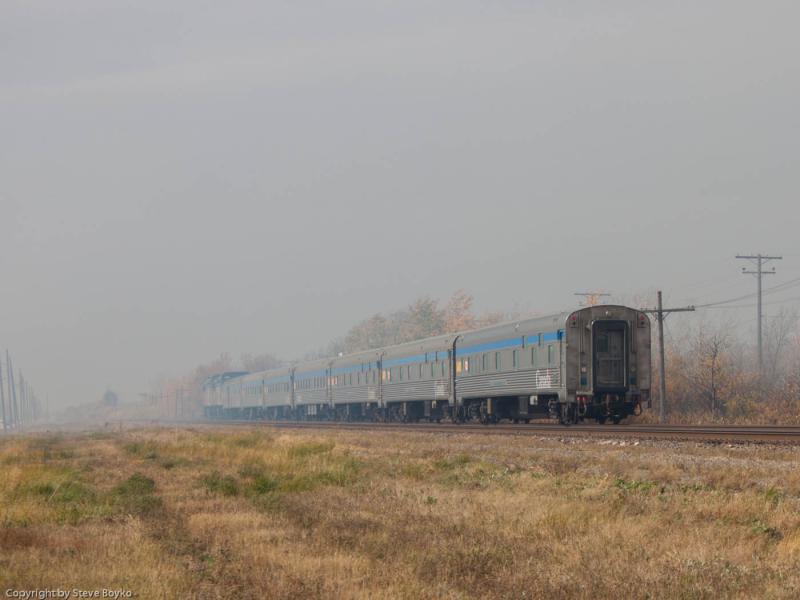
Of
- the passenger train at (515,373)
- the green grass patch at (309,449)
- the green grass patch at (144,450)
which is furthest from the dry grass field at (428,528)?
the passenger train at (515,373)

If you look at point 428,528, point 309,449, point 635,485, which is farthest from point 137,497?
point 309,449

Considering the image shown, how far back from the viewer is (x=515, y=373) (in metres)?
36.2

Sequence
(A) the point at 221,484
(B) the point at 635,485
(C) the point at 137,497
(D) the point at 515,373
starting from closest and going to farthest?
(B) the point at 635,485 → (C) the point at 137,497 → (A) the point at 221,484 → (D) the point at 515,373

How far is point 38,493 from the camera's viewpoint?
1733cm

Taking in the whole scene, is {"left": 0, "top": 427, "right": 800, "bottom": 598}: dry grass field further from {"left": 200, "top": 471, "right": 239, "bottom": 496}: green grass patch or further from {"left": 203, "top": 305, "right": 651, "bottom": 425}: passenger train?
{"left": 203, "top": 305, "right": 651, "bottom": 425}: passenger train

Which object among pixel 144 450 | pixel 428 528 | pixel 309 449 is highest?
pixel 428 528

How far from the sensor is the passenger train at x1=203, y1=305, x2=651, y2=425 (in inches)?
1276

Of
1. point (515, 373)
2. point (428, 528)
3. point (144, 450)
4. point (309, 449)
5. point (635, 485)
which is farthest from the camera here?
point (515, 373)

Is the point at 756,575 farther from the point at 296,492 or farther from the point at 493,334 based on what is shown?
the point at 493,334

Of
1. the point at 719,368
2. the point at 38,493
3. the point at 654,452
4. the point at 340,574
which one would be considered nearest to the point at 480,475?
the point at 654,452

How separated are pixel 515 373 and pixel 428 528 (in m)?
24.9

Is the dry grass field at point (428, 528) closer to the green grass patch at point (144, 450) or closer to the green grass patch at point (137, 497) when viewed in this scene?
the green grass patch at point (137, 497)

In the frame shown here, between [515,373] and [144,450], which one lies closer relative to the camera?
[144,450]

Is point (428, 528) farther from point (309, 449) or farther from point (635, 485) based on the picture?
A: point (309, 449)
